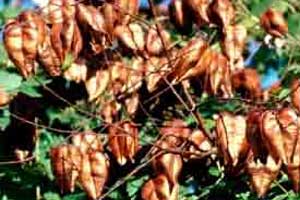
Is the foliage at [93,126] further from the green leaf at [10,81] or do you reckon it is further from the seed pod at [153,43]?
the seed pod at [153,43]

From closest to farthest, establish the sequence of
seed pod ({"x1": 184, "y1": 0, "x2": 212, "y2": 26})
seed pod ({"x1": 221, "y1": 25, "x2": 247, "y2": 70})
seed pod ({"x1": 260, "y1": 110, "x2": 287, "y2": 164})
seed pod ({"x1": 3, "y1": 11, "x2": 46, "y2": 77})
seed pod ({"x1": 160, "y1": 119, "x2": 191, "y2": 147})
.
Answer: seed pod ({"x1": 260, "y1": 110, "x2": 287, "y2": 164}) < seed pod ({"x1": 3, "y1": 11, "x2": 46, "y2": 77}) < seed pod ({"x1": 160, "y1": 119, "x2": 191, "y2": 147}) < seed pod ({"x1": 184, "y1": 0, "x2": 212, "y2": 26}) < seed pod ({"x1": 221, "y1": 25, "x2": 247, "y2": 70})

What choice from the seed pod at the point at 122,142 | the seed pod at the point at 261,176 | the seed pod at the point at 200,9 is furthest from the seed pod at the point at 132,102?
the seed pod at the point at 261,176

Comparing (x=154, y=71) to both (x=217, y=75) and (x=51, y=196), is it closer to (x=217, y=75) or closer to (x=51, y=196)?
(x=217, y=75)

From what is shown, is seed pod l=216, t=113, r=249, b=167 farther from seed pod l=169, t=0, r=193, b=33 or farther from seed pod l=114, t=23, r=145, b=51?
seed pod l=169, t=0, r=193, b=33

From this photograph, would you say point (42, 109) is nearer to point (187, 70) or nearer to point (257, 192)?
point (187, 70)

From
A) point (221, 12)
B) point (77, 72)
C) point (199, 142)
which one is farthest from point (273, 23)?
point (199, 142)

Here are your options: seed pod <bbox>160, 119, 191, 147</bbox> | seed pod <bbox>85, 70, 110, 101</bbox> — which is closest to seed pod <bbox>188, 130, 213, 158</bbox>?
seed pod <bbox>160, 119, 191, 147</bbox>

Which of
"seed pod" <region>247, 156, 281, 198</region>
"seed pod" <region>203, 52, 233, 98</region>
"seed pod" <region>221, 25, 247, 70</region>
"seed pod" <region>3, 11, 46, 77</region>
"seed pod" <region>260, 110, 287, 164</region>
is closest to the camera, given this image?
"seed pod" <region>260, 110, 287, 164</region>
